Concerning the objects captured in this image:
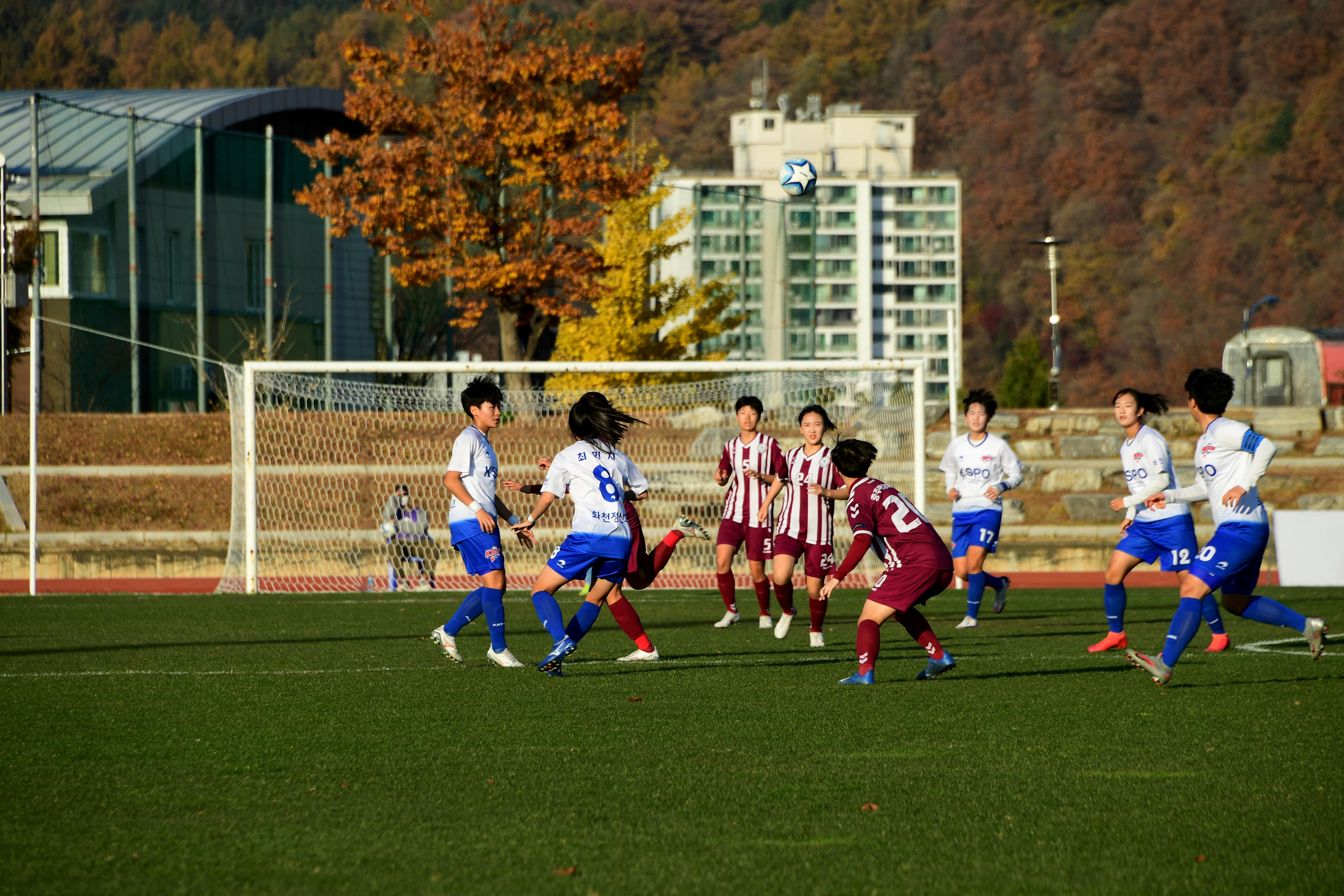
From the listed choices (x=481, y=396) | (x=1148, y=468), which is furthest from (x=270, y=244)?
(x=1148, y=468)

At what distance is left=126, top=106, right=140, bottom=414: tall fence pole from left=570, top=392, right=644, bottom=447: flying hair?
18.5 meters

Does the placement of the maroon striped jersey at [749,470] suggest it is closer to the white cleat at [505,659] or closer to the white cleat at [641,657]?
the white cleat at [641,657]

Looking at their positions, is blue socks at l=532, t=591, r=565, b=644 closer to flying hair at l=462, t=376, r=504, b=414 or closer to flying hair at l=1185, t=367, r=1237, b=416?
flying hair at l=462, t=376, r=504, b=414

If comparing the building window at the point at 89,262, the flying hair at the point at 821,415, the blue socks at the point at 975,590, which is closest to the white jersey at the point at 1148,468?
the blue socks at the point at 975,590

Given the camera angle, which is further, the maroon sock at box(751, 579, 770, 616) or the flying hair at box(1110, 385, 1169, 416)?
the maroon sock at box(751, 579, 770, 616)

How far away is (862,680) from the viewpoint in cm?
812

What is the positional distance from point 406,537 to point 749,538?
648cm

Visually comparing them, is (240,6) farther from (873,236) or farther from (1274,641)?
(1274,641)

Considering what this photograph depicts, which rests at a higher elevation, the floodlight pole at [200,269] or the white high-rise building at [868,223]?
the white high-rise building at [868,223]

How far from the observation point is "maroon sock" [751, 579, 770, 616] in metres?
11.9

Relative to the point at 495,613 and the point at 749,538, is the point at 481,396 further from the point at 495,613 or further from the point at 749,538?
the point at 749,538

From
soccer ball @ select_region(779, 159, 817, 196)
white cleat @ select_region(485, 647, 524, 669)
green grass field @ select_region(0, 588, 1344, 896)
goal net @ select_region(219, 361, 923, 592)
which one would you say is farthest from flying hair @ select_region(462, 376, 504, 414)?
soccer ball @ select_region(779, 159, 817, 196)

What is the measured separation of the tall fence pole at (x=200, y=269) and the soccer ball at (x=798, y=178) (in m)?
11.9

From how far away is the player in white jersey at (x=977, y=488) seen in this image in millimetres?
12008
